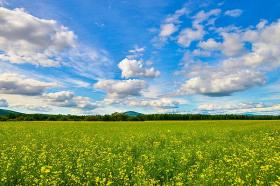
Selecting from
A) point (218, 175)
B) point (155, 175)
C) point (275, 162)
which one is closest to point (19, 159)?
point (155, 175)

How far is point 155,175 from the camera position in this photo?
11.5 meters

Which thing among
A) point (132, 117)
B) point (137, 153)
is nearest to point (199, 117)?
point (132, 117)

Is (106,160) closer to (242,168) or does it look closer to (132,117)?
(242,168)

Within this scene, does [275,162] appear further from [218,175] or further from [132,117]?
[132,117]

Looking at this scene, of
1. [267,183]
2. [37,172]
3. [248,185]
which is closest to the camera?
[248,185]

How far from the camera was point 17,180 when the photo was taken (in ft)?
33.5

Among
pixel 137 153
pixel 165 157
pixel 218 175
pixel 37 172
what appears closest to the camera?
pixel 218 175

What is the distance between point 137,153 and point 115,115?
4219 inches

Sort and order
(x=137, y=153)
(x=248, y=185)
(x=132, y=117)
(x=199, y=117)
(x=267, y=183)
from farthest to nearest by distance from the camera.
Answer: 1. (x=199, y=117)
2. (x=132, y=117)
3. (x=137, y=153)
4. (x=267, y=183)
5. (x=248, y=185)

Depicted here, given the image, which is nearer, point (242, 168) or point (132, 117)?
point (242, 168)

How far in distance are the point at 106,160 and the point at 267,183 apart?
660cm

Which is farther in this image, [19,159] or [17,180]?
[19,159]

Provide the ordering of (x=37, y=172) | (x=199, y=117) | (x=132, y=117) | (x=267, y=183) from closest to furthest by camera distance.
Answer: (x=267, y=183)
(x=37, y=172)
(x=132, y=117)
(x=199, y=117)

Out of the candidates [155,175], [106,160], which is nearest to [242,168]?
[155,175]
